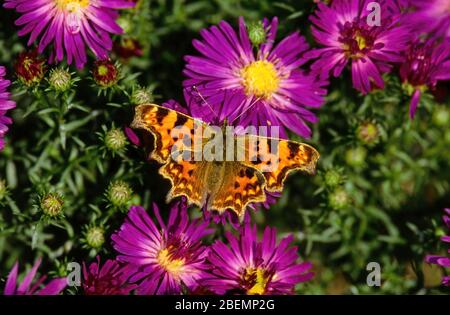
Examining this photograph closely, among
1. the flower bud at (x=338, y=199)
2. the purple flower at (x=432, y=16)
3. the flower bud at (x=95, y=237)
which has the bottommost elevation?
the flower bud at (x=95, y=237)

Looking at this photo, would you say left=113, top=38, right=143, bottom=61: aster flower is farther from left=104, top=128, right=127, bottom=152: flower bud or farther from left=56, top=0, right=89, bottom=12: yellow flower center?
left=104, top=128, right=127, bottom=152: flower bud

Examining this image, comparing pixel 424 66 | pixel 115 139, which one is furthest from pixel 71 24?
pixel 424 66

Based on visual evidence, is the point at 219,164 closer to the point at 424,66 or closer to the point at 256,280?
the point at 256,280

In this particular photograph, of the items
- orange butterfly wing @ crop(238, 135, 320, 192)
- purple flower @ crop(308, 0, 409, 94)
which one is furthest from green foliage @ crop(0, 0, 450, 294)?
orange butterfly wing @ crop(238, 135, 320, 192)

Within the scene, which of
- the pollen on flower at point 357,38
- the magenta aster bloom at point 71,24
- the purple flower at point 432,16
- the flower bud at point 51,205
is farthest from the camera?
the purple flower at point 432,16

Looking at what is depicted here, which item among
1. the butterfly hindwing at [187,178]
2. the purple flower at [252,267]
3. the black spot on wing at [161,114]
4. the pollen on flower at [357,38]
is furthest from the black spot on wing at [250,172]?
the pollen on flower at [357,38]

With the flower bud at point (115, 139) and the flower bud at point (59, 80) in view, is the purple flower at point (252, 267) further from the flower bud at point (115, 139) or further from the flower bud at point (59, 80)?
the flower bud at point (59, 80)
